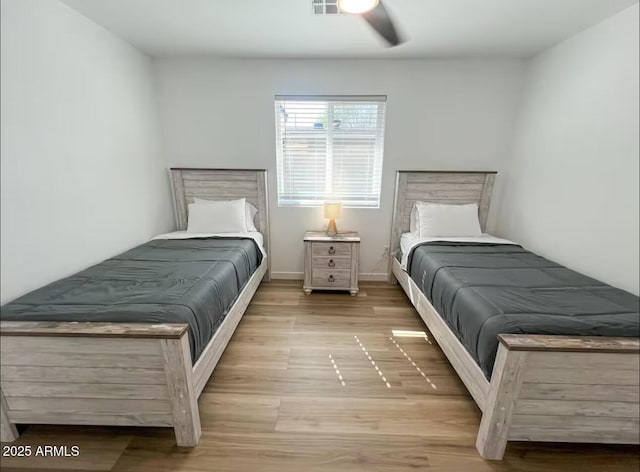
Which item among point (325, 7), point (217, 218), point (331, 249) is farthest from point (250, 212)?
point (325, 7)

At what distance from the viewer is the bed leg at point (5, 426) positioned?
1.35 m

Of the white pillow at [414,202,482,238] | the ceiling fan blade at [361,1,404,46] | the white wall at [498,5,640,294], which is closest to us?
the white wall at [498,5,640,294]

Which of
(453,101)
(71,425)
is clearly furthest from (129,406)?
(453,101)

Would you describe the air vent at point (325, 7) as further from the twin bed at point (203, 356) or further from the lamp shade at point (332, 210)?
the twin bed at point (203, 356)

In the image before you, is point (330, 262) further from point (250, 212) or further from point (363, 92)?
point (363, 92)

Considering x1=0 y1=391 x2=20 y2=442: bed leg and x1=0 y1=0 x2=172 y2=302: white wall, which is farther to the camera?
x1=0 y1=0 x2=172 y2=302: white wall

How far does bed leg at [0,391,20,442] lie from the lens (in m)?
1.35

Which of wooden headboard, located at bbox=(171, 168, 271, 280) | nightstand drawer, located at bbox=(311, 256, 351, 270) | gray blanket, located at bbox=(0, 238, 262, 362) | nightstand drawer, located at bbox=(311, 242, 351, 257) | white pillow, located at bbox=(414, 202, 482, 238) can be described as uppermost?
wooden headboard, located at bbox=(171, 168, 271, 280)

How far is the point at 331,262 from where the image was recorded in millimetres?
2961

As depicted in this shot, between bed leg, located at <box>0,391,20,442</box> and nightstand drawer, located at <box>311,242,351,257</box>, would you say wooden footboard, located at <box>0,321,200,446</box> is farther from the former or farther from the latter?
nightstand drawer, located at <box>311,242,351,257</box>

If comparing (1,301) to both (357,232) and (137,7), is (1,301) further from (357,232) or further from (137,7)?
(357,232)

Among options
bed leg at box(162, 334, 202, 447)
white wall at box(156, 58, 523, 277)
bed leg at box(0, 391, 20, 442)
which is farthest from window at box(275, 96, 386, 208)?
bed leg at box(0, 391, 20, 442)

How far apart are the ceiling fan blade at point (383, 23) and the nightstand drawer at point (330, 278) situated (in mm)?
2097

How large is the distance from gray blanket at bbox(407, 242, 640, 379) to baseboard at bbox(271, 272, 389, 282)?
0.90 meters
